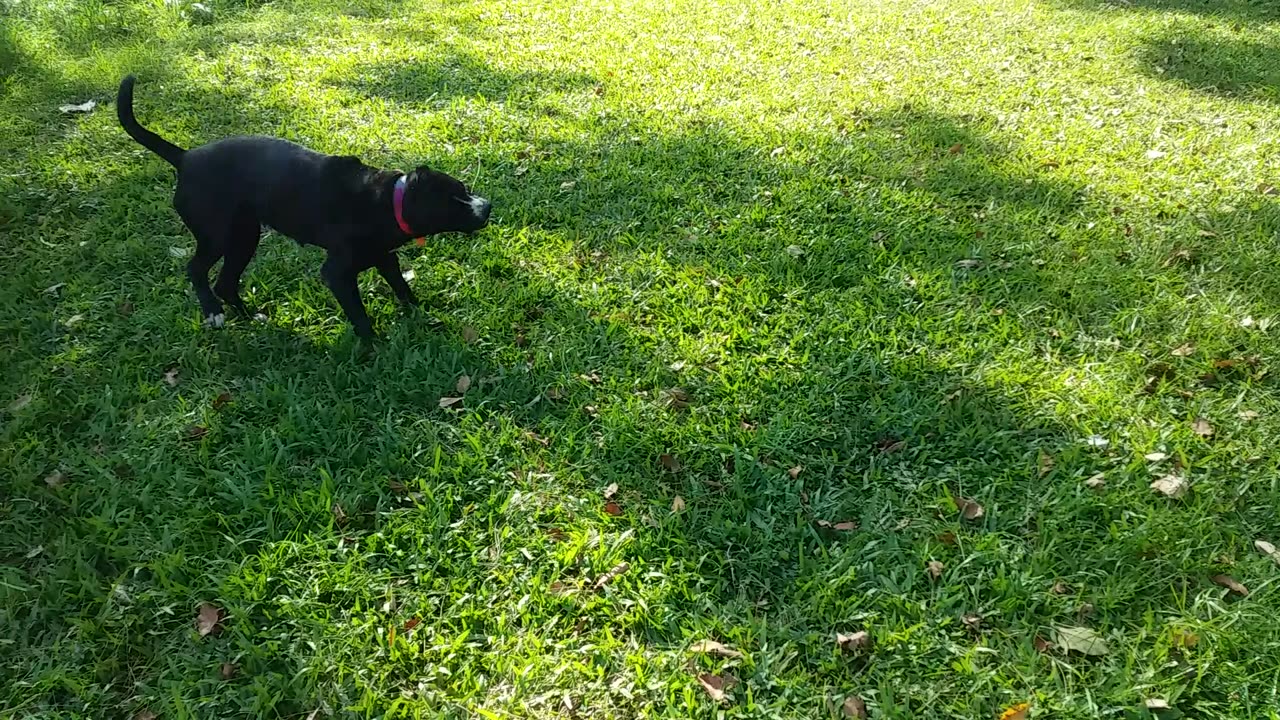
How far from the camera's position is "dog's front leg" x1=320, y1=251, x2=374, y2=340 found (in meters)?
3.59

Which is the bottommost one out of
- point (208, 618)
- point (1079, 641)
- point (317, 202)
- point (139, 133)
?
point (208, 618)

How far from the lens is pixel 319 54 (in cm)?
763

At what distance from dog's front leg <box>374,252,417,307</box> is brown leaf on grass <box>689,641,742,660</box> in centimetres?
238

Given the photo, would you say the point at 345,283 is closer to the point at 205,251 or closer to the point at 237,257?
the point at 237,257

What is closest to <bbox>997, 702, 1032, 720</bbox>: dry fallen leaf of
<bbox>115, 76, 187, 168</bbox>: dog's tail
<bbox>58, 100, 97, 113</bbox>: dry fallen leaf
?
<bbox>115, 76, 187, 168</bbox>: dog's tail

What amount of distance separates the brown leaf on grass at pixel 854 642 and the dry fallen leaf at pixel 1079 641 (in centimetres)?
61

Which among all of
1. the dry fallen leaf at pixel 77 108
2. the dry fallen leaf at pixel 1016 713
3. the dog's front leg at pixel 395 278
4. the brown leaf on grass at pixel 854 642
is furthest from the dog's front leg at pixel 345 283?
the dry fallen leaf at pixel 77 108

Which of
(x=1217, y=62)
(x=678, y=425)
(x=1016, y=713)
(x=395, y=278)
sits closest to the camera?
(x=1016, y=713)

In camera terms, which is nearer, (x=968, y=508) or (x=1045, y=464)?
(x=968, y=508)

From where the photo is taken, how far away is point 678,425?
3453 mm

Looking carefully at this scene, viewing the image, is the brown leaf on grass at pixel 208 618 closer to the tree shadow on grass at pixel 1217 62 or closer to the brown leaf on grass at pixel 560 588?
the brown leaf on grass at pixel 560 588

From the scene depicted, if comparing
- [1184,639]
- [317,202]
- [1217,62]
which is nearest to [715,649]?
[1184,639]

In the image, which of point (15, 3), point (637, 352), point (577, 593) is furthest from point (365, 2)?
point (577, 593)

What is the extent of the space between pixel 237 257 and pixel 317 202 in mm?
663
